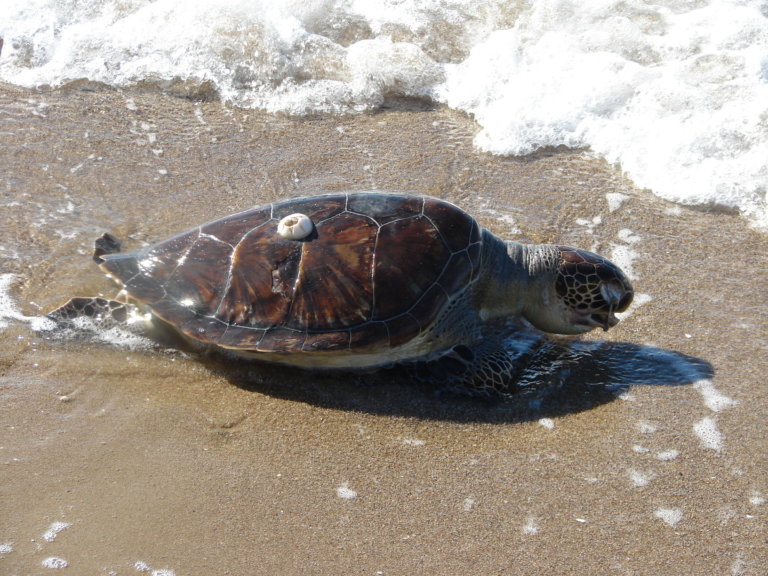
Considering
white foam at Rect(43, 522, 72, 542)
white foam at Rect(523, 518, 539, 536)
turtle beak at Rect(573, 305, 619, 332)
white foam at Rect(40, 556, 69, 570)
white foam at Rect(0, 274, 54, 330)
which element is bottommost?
white foam at Rect(40, 556, 69, 570)

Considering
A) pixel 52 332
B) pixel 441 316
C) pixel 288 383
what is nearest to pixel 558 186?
pixel 441 316

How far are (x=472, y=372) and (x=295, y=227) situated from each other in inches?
44.6

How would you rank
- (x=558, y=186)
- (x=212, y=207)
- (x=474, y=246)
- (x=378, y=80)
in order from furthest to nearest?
(x=378, y=80)
(x=558, y=186)
(x=212, y=207)
(x=474, y=246)

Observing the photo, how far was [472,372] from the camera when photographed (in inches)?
139

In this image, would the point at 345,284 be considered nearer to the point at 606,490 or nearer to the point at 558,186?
the point at 606,490

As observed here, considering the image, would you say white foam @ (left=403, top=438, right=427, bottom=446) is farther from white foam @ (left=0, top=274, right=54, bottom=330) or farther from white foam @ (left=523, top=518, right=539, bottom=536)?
white foam @ (left=0, top=274, right=54, bottom=330)

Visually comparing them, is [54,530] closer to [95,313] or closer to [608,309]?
[95,313]

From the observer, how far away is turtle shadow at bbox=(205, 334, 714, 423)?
348cm

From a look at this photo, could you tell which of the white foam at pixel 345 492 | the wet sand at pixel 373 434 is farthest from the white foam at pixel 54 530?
the white foam at pixel 345 492

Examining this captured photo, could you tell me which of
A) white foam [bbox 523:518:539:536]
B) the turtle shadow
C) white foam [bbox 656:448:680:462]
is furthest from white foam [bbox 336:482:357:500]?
white foam [bbox 656:448:680:462]

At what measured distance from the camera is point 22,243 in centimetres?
417

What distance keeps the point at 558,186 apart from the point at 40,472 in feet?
12.7

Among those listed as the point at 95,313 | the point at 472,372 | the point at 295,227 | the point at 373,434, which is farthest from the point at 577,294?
the point at 95,313

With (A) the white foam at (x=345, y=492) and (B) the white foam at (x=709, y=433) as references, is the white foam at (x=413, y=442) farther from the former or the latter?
(B) the white foam at (x=709, y=433)
